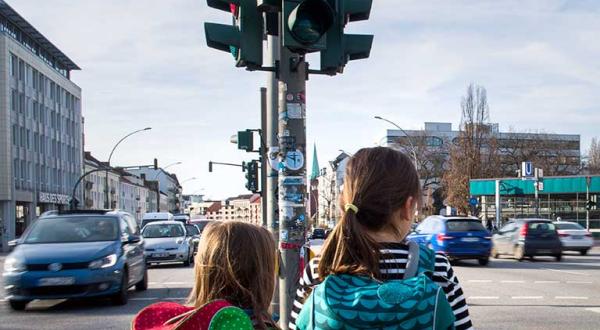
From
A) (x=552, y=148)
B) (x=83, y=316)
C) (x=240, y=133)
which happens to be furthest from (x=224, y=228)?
(x=552, y=148)

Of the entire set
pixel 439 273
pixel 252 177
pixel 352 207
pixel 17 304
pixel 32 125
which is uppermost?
pixel 32 125

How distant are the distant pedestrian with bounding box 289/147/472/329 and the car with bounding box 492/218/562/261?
2235 cm

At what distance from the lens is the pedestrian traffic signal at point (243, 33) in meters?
6.27

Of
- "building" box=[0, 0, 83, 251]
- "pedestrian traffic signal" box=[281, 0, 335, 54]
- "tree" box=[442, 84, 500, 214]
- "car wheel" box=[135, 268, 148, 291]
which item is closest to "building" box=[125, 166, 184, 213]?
"building" box=[0, 0, 83, 251]

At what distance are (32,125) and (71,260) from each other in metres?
57.3

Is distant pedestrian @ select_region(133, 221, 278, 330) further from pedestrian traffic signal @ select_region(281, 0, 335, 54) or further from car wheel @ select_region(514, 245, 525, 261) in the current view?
car wheel @ select_region(514, 245, 525, 261)

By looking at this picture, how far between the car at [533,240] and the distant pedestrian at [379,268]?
22.4m

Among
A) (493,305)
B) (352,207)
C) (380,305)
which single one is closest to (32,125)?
(493,305)

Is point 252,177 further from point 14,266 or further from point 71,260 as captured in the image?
point 14,266

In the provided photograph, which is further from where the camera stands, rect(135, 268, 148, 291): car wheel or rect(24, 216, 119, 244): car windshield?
rect(135, 268, 148, 291): car wheel

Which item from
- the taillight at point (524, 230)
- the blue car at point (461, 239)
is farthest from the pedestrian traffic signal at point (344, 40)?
the taillight at point (524, 230)

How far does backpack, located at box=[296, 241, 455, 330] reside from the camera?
188cm

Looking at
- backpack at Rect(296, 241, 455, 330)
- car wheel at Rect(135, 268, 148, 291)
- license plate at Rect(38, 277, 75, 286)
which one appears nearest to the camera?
backpack at Rect(296, 241, 455, 330)

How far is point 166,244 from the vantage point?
20.8 meters
